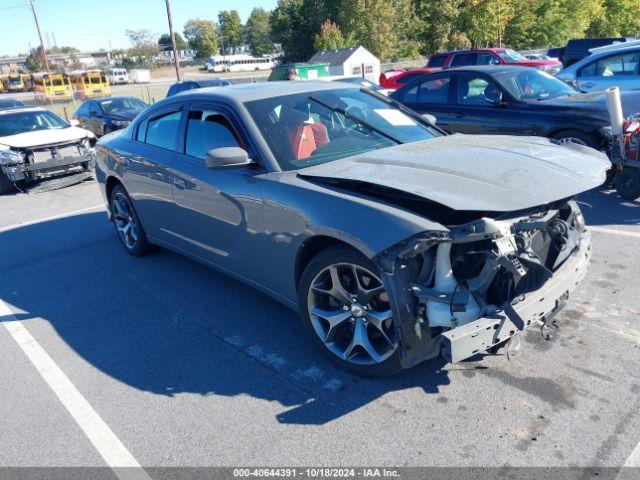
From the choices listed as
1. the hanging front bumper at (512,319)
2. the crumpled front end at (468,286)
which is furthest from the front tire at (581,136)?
the crumpled front end at (468,286)

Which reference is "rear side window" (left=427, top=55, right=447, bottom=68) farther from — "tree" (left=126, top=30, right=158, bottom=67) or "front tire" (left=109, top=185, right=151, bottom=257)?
"tree" (left=126, top=30, right=158, bottom=67)

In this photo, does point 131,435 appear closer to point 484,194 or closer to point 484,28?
point 484,194

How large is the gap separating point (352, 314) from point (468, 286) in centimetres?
73

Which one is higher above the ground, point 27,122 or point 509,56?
point 509,56

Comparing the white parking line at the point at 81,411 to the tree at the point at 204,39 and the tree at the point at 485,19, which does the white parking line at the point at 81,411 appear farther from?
the tree at the point at 204,39

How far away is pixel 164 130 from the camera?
4.90 meters

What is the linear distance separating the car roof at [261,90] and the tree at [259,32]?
102355 millimetres

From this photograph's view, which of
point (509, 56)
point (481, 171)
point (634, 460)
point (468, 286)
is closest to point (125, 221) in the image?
point (481, 171)

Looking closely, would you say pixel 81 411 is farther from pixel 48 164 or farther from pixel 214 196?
pixel 48 164

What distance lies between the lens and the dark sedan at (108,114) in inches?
591

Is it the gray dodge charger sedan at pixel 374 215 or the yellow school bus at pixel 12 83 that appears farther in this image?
the yellow school bus at pixel 12 83

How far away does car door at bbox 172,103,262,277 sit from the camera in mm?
3762

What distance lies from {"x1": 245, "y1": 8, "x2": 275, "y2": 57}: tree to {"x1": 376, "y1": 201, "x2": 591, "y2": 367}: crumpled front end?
10458 centimetres

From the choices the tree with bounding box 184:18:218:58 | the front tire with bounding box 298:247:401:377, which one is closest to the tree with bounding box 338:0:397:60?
the front tire with bounding box 298:247:401:377
